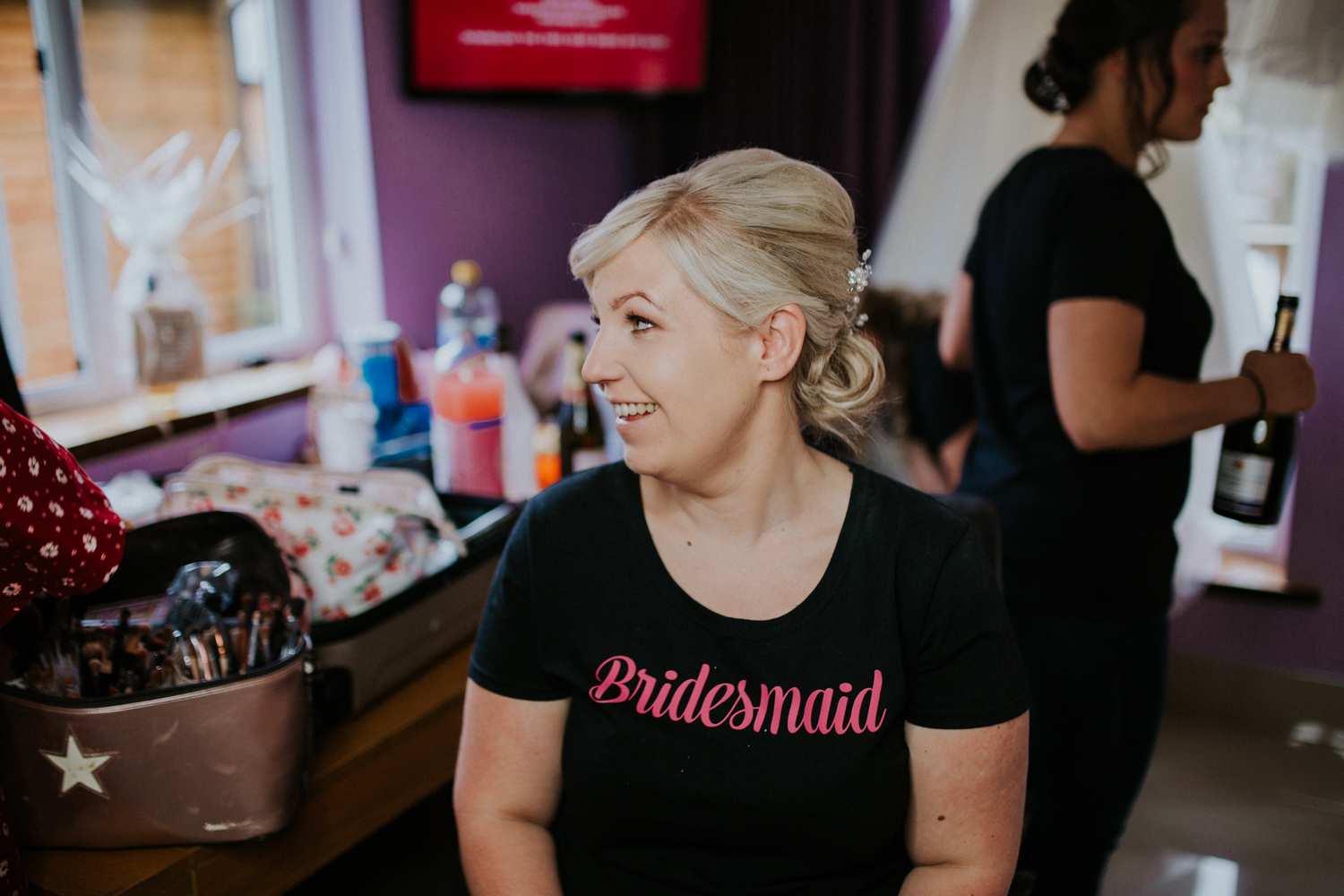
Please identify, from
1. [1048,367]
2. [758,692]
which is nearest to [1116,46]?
[1048,367]

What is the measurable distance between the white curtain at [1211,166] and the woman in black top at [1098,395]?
0.75 metres

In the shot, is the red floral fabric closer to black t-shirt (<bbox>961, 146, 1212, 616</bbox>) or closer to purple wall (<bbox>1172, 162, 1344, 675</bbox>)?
black t-shirt (<bbox>961, 146, 1212, 616</bbox>)

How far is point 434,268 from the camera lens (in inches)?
105

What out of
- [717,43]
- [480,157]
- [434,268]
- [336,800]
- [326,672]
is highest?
[717,43]

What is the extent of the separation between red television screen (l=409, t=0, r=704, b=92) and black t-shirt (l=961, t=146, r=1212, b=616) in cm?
155

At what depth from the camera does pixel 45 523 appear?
2.77 feet

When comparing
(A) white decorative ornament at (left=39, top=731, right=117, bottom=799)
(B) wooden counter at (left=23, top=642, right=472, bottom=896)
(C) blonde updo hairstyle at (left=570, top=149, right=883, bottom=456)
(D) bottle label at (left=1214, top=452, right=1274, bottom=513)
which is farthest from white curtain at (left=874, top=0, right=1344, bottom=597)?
(A) white decorative ornament at (left=39, top=731, right=117, bottom=799)

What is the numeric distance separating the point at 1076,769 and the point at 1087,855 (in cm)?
15

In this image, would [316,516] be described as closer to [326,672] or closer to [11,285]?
[326,672]

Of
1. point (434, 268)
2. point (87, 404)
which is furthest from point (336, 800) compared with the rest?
point (434, 268)

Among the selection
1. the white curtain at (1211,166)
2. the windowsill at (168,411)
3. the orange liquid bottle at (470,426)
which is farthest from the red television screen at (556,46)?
the orange liquid bottle at (470,426)

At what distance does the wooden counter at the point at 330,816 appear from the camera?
101 centimetres

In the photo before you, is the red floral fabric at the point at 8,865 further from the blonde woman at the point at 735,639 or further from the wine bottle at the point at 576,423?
the wine bottle at the point at 576,423

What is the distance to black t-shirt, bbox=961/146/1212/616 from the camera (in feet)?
4.49
